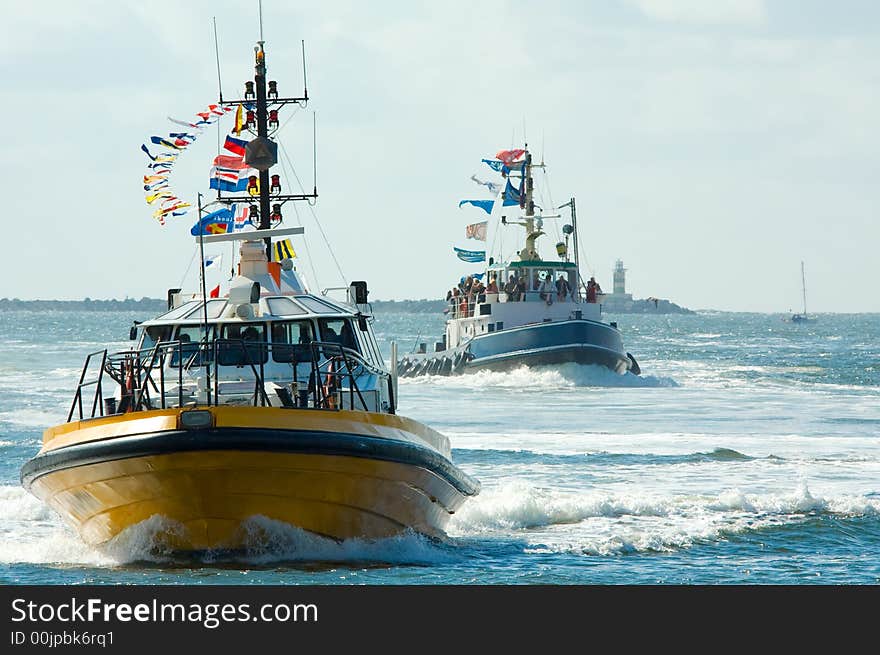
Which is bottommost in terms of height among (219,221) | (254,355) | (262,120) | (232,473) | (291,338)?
(232,473)

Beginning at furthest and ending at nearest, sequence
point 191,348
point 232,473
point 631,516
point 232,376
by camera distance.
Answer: point 631,516 < point 191,348 < point 232,376 < point 232,473

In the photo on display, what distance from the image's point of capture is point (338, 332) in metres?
14.9

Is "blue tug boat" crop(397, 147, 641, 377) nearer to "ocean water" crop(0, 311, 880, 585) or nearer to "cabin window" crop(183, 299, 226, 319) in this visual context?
"ocean water" crop(0, 311, 880, 585)

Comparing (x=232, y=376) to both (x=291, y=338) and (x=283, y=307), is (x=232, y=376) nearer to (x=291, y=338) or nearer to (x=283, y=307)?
(x=291, y=338)

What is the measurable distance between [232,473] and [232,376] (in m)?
2.05

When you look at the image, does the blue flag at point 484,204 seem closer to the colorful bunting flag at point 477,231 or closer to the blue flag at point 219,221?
the colorful bunting flag at point 477,231

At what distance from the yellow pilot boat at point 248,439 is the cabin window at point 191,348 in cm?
2

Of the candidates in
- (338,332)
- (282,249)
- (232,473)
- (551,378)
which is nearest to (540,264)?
(551,378)

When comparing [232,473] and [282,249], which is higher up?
[282,249]

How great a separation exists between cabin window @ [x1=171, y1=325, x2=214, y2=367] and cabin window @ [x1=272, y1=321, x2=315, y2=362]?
0.65 m

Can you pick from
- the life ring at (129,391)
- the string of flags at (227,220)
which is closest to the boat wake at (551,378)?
the string of flags at (227,220)
